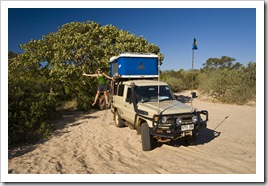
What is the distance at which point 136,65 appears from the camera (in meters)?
→ 8.79

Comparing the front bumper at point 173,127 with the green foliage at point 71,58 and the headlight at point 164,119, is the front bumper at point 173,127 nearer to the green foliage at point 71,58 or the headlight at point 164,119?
the headlight at point 164,119

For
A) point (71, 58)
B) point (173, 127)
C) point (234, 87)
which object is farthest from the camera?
point (234, 87)

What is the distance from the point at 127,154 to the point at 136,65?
12.7 feet

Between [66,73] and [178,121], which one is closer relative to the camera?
[178,121]

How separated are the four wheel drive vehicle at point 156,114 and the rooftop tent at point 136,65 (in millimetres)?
832

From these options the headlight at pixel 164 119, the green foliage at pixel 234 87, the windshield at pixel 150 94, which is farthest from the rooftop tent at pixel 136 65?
the green foliage at pixel 234 87

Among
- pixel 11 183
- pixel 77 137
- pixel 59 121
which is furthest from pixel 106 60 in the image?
pixel 11 183

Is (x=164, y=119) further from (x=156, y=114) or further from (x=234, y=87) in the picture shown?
(x=234, y=87)

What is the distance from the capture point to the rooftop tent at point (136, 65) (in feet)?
28.3

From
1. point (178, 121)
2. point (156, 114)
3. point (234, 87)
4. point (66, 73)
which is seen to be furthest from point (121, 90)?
point (234, 87)

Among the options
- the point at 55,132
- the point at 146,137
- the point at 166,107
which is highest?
the point at 166,107

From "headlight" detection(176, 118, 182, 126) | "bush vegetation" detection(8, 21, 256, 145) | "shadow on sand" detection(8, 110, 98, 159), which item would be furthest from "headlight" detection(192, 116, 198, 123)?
"bush vegetation" detection(8, 21, 256, 145)

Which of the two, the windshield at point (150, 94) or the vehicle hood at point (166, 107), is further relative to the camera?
the windshield at point (150, 94)

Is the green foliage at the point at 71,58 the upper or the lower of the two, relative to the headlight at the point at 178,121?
upper
